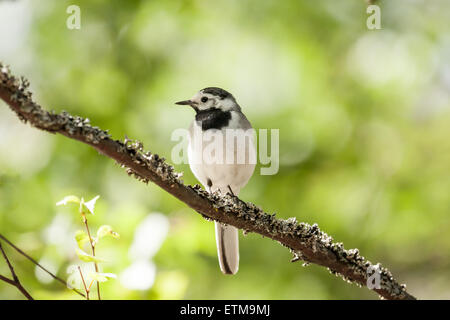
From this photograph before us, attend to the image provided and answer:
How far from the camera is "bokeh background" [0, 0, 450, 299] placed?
5.68 meters

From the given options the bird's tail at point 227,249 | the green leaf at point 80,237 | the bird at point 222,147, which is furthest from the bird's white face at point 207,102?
the green leaf at point 80,237

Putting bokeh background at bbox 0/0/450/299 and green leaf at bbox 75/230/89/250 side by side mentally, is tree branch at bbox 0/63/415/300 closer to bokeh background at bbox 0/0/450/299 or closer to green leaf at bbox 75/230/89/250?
green leaf at bbox 75/230/89/250

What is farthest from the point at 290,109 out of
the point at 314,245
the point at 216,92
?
the point at 314,245

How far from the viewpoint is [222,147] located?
327 cm

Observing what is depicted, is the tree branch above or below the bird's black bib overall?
below

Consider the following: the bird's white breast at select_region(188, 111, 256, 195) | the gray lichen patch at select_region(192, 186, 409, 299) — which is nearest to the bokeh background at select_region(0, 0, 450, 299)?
the bird's white breast at select_region(188, 111, 256, 195)

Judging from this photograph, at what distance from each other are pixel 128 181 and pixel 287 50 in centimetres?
250

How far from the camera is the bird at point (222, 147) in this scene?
3.20 meters

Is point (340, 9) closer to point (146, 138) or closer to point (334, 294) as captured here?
point (146, 138)

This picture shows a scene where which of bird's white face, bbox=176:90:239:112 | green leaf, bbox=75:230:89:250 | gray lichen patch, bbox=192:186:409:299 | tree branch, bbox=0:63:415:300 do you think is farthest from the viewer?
bird's white face, bbox=176:90:239:112

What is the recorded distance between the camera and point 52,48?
611 cm

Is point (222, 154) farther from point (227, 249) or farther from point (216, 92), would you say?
point (227, 249)

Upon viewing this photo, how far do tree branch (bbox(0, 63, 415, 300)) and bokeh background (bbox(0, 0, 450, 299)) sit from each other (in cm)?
312

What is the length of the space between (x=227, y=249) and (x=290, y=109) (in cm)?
302
